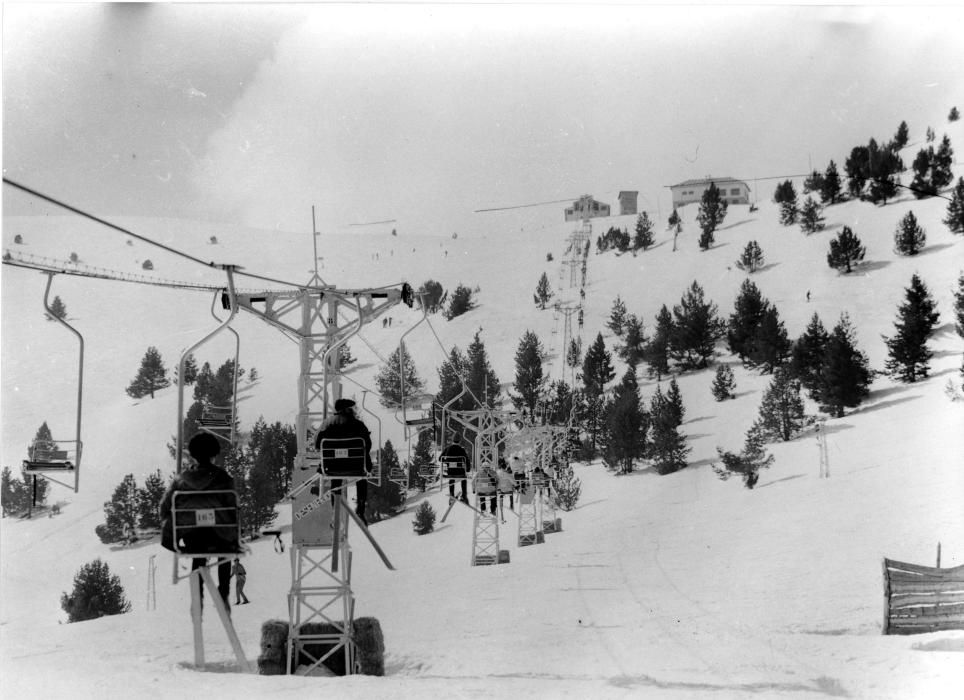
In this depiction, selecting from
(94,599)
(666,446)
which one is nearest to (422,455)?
(666,446)

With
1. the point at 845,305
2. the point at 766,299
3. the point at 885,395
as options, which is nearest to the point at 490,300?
the point at 766,299

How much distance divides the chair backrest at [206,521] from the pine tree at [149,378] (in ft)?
284

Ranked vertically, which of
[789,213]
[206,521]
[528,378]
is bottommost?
[206,521]

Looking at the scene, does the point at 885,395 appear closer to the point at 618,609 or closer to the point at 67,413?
the point at 618,609

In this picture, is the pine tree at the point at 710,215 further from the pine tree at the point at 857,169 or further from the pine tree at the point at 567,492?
the pine tree at the point at 567,492

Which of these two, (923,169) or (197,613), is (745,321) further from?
(197,613)

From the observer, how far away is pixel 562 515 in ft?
205

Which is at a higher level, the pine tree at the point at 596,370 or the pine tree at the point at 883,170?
the pine tree at the point at 883,170

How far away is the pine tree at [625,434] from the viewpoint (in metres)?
69.6

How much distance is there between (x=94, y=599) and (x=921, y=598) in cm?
5486

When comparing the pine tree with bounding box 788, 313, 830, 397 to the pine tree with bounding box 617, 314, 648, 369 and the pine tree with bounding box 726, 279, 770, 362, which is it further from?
the pine tree with bounding box 617, 314, 648, 369

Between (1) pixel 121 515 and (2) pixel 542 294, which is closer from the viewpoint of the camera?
(1) pixel 121 515

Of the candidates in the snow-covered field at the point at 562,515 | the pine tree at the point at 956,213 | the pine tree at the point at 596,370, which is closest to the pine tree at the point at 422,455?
the snow-covered field at the point at 562,515

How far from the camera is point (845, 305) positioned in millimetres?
91062
